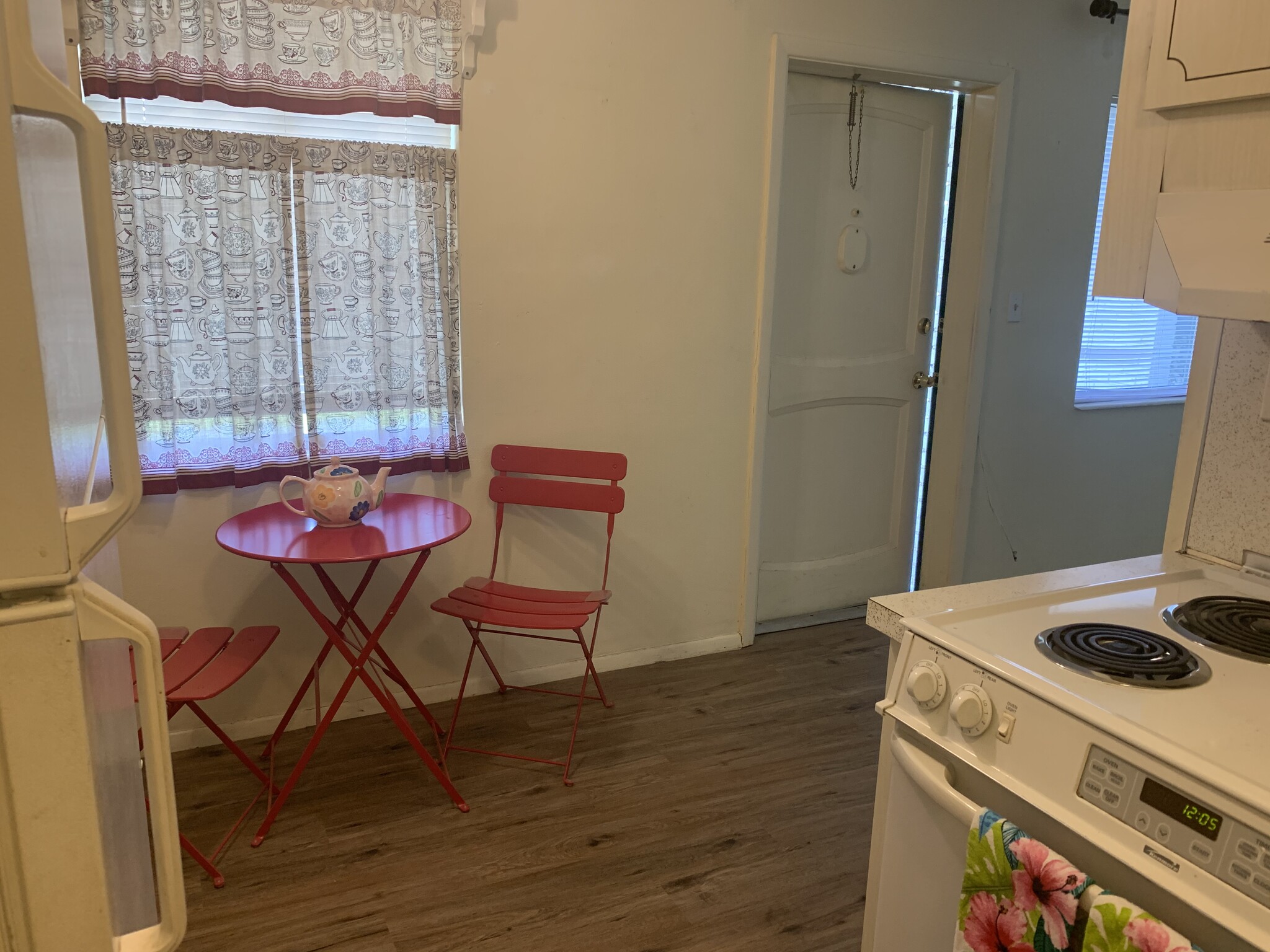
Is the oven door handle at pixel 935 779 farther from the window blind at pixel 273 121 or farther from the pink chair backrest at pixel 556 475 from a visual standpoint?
the window blind at pixel 273 121

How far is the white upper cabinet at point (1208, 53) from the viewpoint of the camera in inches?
46.3

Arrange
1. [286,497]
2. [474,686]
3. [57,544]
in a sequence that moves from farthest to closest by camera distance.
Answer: [474,686]
[286,497]
[57,544]

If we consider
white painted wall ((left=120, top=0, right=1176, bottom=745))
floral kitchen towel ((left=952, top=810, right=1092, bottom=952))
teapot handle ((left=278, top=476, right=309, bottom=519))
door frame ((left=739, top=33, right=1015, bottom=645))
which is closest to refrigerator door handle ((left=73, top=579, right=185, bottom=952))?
floral kitchen towel ((left=952, top=810, right=1092, bottom=952))

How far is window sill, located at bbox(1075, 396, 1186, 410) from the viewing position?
3.94 meters

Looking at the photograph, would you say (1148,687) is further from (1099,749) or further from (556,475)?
(556,475)

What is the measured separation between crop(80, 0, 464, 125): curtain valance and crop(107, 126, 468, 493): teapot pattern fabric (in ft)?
0.34

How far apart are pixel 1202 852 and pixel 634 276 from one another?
7.76ft

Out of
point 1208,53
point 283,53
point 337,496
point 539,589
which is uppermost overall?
point 283,53

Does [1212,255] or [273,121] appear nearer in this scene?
[1212,255]

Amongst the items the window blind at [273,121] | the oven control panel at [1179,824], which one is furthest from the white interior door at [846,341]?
the oven control panel at [1179,824]

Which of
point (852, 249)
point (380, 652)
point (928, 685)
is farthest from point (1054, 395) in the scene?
point (928, 685)

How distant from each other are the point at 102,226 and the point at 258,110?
184 centimetres

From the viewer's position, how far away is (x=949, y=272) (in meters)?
3.64

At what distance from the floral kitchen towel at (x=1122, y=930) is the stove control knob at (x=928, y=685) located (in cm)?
30
